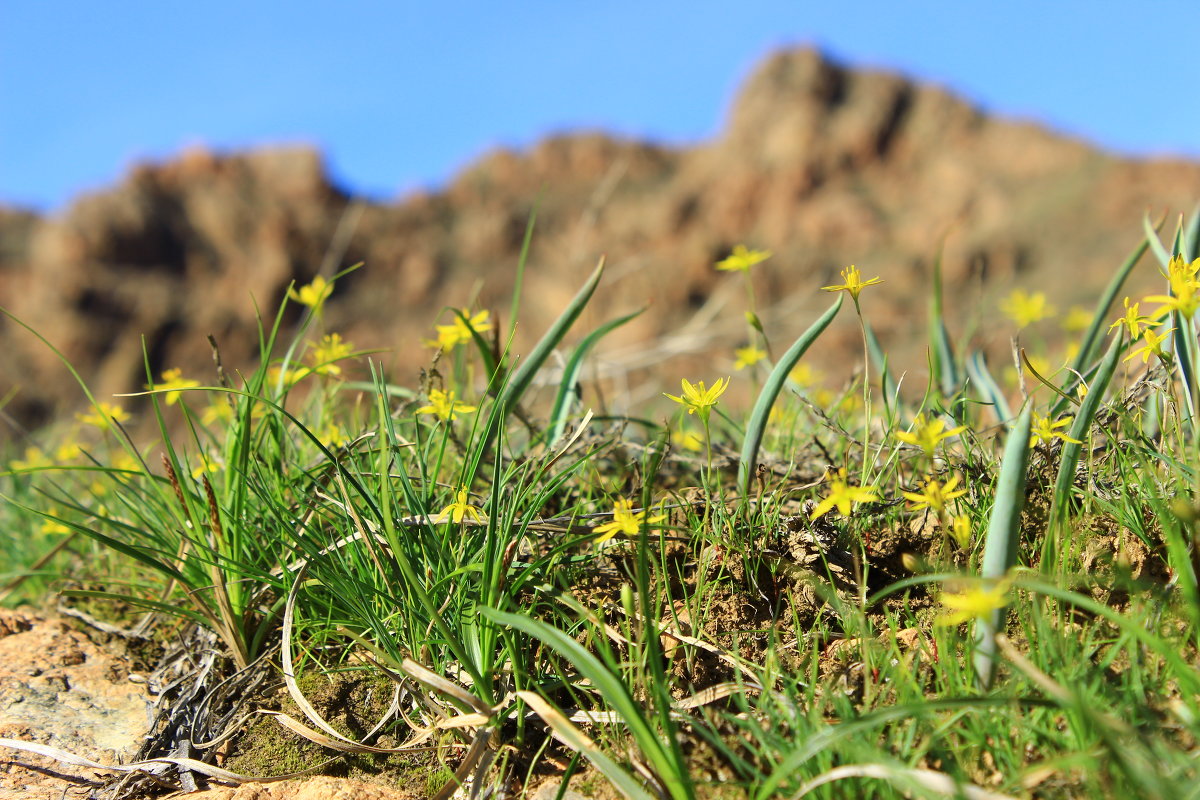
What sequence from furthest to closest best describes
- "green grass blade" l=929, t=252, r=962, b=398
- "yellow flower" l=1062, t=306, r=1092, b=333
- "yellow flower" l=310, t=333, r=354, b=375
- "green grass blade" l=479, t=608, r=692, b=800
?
"yellow flower" l=1062, t=306, r=1092, b=333
"green grass blade" l=929, t=252, r=962, b=398
"yellow flower" l=310, t=333, r=354, b=375
"green grass blade" l=479, t=608, r=692, b=800

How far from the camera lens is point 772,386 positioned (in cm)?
125

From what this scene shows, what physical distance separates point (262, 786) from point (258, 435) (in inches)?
24.9

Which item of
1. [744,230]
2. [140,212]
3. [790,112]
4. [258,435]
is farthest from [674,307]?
[258,435]

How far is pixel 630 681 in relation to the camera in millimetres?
1102

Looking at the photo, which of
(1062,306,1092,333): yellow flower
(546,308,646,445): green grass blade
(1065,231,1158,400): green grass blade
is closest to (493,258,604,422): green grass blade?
(546,308,646,445): green grass blade

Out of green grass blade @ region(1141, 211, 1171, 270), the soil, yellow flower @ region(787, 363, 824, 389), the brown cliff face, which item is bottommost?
the soil

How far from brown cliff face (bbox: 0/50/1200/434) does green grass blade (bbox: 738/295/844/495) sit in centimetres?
1691

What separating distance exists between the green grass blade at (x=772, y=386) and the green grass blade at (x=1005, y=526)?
30cm

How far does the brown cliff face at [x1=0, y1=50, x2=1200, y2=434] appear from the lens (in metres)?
19.3

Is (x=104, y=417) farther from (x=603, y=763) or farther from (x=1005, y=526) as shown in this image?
(x=1005, y=526)

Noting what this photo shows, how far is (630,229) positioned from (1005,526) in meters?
22.5

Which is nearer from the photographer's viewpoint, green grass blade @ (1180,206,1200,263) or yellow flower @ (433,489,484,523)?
yellow flower @ (433,489,484,523)

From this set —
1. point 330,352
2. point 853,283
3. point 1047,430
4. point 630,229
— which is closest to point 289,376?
point 330,352

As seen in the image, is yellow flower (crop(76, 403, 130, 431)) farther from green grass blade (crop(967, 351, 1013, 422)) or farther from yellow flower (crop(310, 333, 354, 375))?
green grass blade (crop(967, 351, 1013, 422))
